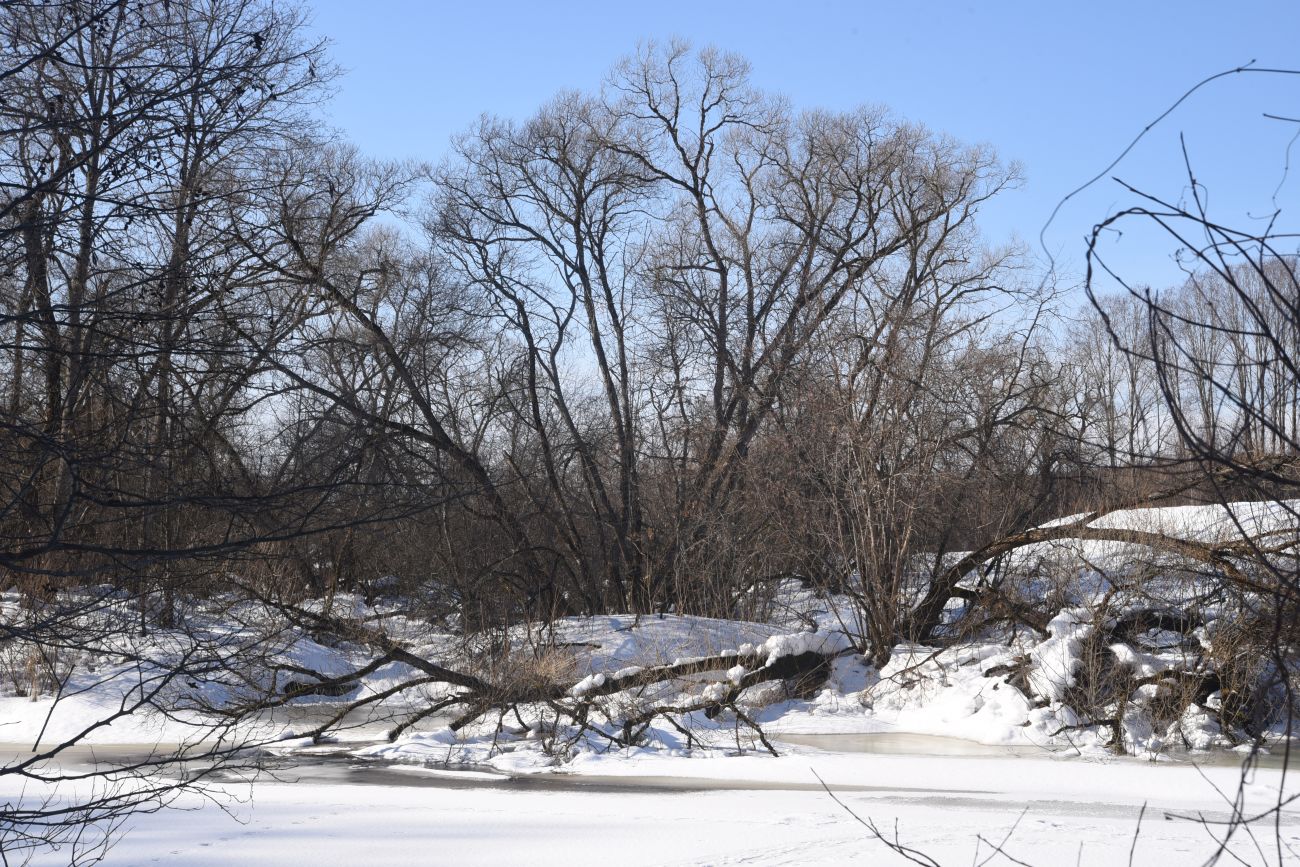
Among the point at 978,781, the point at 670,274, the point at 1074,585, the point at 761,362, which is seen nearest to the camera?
the point at 978,781

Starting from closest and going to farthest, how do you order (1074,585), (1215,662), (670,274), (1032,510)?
(1215,662), (1074,585), (1032,510), (670,274)

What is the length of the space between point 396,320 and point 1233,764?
21.2 metres

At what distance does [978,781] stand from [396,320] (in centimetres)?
2038

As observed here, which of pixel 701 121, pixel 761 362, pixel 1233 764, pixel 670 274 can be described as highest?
pixel 701 121

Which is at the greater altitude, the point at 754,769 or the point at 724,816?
the point at 724,816

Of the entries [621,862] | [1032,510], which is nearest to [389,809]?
[621,862]

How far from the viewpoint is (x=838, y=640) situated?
678 inches

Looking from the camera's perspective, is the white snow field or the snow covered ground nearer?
the snow covered ground

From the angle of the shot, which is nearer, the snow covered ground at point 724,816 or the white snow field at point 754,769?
the snow covered ground at point 724,816

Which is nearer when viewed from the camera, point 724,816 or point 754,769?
point 724,816

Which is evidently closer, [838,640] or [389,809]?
[389,809]

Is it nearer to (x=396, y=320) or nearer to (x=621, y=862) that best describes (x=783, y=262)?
(x=396, y=320)

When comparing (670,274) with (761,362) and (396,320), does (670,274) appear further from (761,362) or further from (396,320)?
(396,320)

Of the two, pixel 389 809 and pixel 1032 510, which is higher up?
pixel 1032 510
